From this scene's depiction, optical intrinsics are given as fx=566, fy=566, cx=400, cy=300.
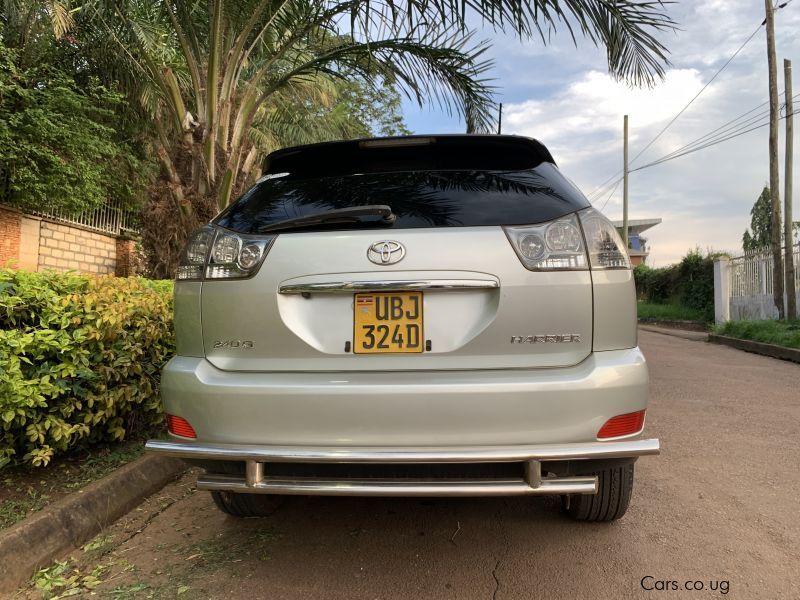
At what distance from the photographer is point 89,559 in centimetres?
222

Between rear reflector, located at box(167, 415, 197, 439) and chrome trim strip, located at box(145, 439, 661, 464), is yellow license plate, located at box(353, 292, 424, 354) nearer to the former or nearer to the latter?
chrome trim strip, located at box(145, 439, 661, 464)

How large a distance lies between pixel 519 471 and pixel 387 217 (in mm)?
935

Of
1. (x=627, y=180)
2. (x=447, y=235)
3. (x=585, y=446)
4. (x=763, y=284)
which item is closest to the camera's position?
(x=585, y=446)

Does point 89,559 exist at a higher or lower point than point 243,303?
lower

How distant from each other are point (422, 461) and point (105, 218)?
14.0 metres

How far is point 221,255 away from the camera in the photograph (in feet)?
6.61

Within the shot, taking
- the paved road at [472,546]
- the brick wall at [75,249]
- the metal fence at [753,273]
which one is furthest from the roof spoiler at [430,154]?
the metal fence at [753,273]

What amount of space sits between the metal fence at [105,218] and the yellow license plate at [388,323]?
11326mm

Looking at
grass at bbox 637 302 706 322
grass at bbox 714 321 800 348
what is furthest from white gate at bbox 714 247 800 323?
grass at bbox 637 302 706 322

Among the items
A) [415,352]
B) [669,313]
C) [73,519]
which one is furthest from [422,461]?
[669,313]

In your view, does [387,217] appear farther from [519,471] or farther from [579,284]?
[519,471]

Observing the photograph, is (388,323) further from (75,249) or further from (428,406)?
(75,249)

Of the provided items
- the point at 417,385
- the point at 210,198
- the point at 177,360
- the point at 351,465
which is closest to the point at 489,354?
the point at 417,385

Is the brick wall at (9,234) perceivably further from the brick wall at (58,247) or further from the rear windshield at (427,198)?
the rear windshield at (427,198)
